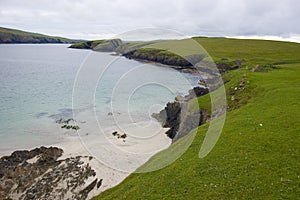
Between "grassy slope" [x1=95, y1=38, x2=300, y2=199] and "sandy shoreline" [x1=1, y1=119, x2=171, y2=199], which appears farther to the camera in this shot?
"sandy shoreline" [x1=1, y1=119, x2=171, y2=199]

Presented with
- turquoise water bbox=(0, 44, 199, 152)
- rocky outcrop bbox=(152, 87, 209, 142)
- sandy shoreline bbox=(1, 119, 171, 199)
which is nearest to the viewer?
sandy shoreline bbox=(1, 119, 171, 199)

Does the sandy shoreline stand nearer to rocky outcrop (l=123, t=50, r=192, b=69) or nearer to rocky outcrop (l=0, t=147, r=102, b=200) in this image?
rocky outcrop (l=0, t=147, r=102, b=200)

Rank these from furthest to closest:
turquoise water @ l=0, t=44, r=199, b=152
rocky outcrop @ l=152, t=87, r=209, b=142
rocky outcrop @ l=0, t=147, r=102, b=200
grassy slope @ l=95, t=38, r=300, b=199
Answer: turquoise water @ l=0, t=44, r=199, b=152, rocky outcrop @ l=152, t=87, r=209, b=142, rocky outcrop @ l=0, t=147, r=102, b=200, grassy slope @ l=95, t=38, r=300, b=199

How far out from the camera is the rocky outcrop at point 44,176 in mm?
22672

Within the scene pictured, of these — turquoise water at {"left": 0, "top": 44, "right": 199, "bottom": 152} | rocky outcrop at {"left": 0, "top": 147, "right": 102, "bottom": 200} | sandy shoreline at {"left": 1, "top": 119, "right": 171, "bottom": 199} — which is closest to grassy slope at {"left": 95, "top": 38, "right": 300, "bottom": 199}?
rocky outcrop at {"left": 0, "top": 147, "right": 102, "bottom": 200}

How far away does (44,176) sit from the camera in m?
25.4

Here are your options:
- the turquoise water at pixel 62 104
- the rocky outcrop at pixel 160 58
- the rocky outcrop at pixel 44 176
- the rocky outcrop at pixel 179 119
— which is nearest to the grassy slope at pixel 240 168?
the rocky outcrop at pixel 44 176

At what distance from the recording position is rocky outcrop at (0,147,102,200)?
893 inches

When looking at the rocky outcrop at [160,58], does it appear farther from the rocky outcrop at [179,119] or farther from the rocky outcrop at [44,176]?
the rocky outcrop at [44,176]

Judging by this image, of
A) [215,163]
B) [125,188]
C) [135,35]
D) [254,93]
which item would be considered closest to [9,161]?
[125,188]

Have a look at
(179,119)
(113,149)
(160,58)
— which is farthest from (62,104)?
(160,58)

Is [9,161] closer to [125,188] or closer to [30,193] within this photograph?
[30,193]

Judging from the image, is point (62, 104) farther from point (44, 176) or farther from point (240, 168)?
point (240, 168)

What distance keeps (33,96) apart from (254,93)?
55.2 metres
